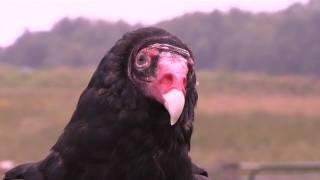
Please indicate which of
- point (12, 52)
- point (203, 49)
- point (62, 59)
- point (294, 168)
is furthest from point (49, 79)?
point (294, 168)

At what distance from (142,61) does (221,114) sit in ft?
57.7

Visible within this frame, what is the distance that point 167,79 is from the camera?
2689 millimetres

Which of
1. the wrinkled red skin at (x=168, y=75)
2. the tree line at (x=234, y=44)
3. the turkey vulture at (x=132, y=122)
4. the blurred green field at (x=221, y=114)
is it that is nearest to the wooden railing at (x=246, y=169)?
the turkey vulture at (x=132, y=122)

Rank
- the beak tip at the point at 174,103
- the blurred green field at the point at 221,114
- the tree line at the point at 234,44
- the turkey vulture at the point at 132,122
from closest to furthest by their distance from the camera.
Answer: the beak tip at the point at 174,103
the turkey vulture at the point at 132,122
the blurred green field at the point at 221,114
the tree line at the point at 234,44

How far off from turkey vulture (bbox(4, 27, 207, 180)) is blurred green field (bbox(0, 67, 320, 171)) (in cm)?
1119

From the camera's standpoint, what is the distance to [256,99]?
2194 cm

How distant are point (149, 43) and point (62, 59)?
21445 mm

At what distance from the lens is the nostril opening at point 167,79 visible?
2678mm

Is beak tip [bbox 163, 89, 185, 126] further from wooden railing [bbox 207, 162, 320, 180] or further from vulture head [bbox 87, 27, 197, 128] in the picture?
wooden railing [bbox 207, 162, 320, 180]

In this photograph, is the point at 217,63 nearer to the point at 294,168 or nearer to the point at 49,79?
the point at 49,79

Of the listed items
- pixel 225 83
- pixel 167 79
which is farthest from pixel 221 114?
pixel 167 79

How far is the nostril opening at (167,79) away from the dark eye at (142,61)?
12 cm

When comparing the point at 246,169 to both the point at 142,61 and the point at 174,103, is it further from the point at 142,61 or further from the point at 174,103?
the point at 174,103

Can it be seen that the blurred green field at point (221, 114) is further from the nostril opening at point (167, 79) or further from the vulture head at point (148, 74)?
the nostril opening at point (167, 79)
